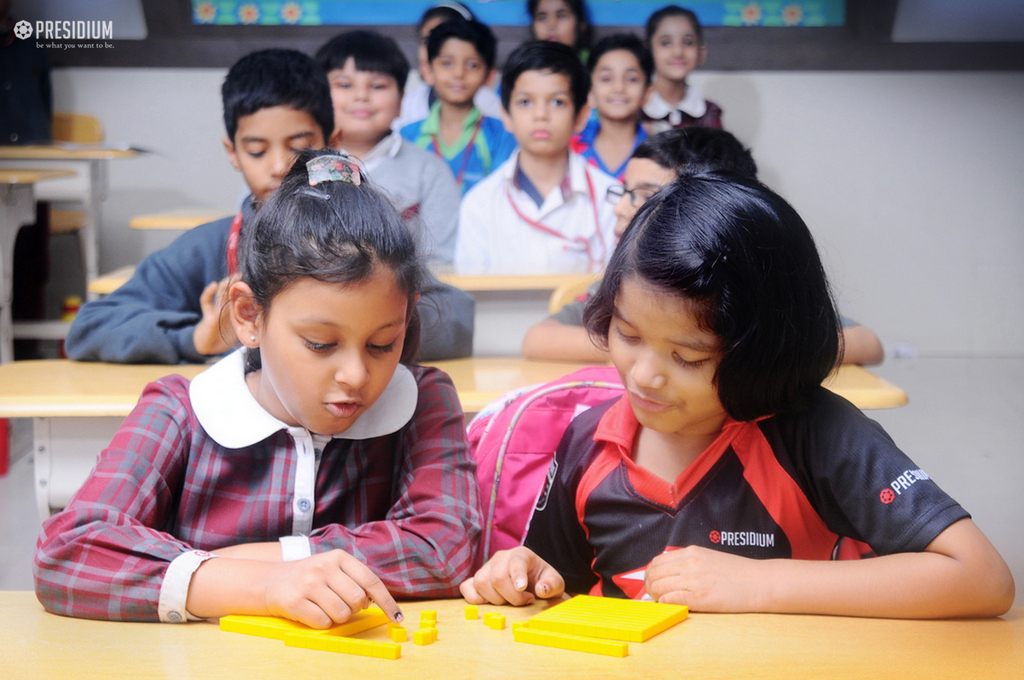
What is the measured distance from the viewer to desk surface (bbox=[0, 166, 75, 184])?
11.0ft

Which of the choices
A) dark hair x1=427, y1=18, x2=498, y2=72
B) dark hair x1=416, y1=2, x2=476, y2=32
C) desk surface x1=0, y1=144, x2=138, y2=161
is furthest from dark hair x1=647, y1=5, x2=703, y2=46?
desk surface x1=0, y1=144, x2=138, y2=161

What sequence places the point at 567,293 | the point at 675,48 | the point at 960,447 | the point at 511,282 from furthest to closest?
1. the point at 675,48
2. the point at 960,447
3. the point at 511,282
4. the point at 567,293

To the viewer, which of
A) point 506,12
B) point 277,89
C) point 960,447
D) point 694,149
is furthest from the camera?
point 506,12

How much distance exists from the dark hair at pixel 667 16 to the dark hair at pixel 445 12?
2.95ft

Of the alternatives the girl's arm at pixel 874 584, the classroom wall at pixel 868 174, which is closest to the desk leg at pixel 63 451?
the girl's arm at pixel 874 584

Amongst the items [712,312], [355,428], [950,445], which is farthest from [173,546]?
[950,445]

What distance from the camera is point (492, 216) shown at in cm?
338

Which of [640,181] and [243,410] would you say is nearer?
[243,410]

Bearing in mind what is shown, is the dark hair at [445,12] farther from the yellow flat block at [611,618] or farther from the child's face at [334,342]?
the yellow flat block at [611,618]

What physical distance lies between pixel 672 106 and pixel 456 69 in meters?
1.11

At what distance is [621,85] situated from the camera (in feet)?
13.3

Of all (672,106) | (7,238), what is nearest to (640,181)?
(7,238)

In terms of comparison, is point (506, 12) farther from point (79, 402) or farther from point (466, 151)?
point (79, 402)

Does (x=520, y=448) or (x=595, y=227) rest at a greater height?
(x=595, y=227)
